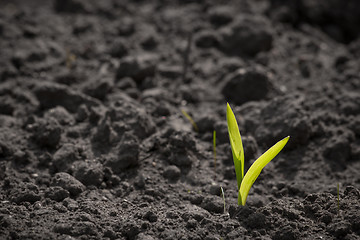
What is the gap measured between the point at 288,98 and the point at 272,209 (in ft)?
2.84

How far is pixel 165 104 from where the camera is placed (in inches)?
97.7

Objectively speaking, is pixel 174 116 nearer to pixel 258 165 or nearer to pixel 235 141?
pixel 235 141

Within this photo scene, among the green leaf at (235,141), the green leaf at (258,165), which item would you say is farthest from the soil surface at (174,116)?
the green leaf at (235,141)

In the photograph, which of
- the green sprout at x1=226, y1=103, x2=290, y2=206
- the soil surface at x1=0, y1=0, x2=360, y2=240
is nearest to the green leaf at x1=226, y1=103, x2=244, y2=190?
the green sprout at x1=226, y1=103, x2=290, y2=206

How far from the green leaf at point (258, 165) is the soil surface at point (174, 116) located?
0.11 meters

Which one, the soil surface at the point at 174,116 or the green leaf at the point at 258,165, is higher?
the green leaf at the point at 258,165

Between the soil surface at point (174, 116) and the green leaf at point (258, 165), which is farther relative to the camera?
the soil surface at point (174, 116)

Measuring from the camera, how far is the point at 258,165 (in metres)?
1.61

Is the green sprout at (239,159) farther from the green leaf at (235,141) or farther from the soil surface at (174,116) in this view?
the soil surface at (174,116)

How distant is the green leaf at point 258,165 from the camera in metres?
1.58

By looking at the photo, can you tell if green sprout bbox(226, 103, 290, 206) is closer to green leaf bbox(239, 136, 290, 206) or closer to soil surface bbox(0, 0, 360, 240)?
green leaf bbox(239, 136, 290, 206)

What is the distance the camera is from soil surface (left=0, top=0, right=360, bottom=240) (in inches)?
66.9

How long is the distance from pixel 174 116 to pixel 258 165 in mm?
939

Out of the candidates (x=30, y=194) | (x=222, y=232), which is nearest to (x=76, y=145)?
(x=30, y=194)
